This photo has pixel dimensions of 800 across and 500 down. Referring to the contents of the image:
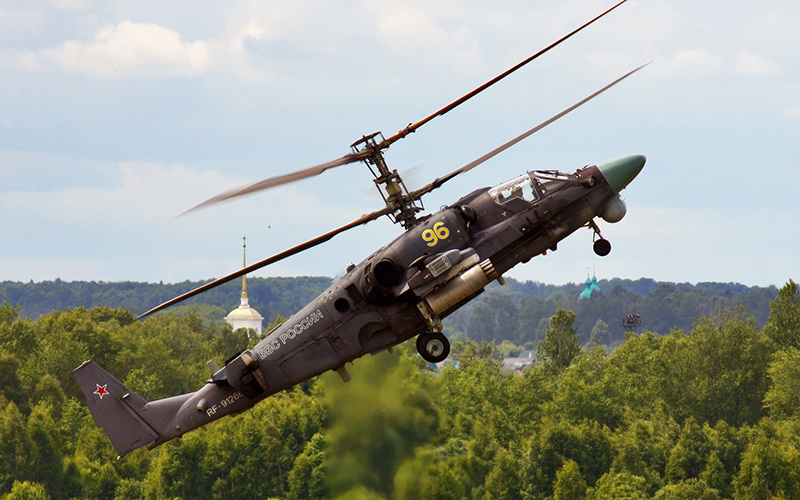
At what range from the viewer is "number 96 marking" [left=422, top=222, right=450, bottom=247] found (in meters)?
38.9

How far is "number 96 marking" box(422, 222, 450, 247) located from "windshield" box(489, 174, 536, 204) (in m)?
1.78

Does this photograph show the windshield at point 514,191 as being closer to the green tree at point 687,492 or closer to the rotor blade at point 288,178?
the rotor blade at point 288,178

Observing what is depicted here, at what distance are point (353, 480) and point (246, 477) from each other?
34.4m

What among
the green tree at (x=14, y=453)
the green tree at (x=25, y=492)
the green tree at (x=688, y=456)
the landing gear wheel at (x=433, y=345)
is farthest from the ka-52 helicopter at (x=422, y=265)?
the green tree at (x=14, y=453)

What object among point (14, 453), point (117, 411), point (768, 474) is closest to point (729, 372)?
point (768, 474)

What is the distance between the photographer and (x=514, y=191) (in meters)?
39.6

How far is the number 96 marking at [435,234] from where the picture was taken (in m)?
38.9

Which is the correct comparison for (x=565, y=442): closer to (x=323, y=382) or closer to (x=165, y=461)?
(x=165, y=461)

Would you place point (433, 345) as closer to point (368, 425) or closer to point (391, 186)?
point (391, 186)

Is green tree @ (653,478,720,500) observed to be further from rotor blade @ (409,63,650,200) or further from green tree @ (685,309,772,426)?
rotor blade @ (409,63,650,200)

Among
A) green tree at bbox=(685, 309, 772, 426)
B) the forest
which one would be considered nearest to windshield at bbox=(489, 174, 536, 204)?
the forest

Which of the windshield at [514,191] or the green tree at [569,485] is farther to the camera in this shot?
the green tree at [569,485]

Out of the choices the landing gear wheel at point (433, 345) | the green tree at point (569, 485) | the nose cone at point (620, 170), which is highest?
the nose cone at point (620, 170)

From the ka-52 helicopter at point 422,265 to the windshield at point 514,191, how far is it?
0.09 feet
